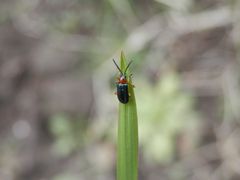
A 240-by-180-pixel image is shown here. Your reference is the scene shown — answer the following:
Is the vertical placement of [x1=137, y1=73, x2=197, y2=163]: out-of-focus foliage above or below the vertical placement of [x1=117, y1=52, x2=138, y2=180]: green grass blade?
above

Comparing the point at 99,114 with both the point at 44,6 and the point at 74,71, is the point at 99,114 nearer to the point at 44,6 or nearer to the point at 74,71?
the point at 74,71

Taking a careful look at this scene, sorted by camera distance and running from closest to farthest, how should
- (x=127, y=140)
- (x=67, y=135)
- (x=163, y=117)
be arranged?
1. (x=127, y=140)
2. (x=163, y=117)
3. (x=67, y=135)

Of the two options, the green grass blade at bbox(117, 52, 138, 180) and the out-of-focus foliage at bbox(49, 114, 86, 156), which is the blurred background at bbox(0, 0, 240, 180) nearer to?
the out-of-focus foliage at bbox(49, 114, 86, 156)

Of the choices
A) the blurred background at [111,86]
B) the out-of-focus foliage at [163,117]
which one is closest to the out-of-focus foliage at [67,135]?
the blurred background at [111,86]

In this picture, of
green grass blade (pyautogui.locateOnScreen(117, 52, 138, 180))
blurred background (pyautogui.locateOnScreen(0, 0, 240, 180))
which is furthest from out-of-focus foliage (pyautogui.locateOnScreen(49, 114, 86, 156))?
green grass blade (pyautogui.locateOnScreen(117, 52, 138, 180))

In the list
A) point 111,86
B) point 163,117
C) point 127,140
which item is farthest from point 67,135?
point 127,140

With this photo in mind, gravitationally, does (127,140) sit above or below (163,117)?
below

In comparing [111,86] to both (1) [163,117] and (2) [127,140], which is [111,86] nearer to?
(1) [163,117]

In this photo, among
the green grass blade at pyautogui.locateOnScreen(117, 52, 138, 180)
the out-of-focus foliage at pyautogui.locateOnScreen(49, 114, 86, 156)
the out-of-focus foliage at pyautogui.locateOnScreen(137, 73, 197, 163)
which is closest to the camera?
the green grass blade at pyautogui.locateOnScreen(117, 52, 138, 180)
